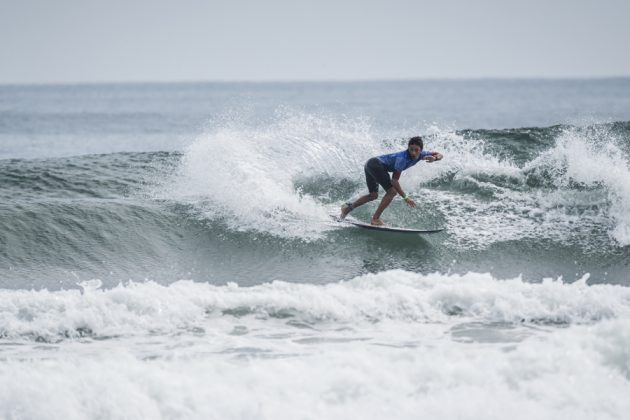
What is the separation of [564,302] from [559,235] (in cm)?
306

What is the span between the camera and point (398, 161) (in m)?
10.3

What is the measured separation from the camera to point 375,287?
7.98 metres

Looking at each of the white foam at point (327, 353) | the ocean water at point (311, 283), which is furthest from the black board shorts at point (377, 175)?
the white foam at point (327, 353)

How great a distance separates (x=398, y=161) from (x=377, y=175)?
0.40 m

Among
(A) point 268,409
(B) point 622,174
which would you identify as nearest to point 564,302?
Answer: (A) point 268,409

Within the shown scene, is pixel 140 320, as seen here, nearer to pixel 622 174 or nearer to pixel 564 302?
pixel 564 302

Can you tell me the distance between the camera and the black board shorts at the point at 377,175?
10.4m

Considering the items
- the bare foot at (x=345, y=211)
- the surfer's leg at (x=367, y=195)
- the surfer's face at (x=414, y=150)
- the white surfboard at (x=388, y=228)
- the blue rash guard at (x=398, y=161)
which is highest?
the surfer's face at (x=414, y=150)

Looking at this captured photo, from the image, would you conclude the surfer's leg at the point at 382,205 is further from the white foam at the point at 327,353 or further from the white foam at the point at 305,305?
the white foam at the point at 305,305

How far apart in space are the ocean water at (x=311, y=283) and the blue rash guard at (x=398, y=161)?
101cm

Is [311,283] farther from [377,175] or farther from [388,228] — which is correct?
[377,175]

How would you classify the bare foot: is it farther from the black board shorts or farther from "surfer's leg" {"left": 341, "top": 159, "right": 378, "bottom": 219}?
the black board shorts

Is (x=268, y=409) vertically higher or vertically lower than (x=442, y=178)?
lower

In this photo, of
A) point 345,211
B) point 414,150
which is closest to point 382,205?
point 345,211
